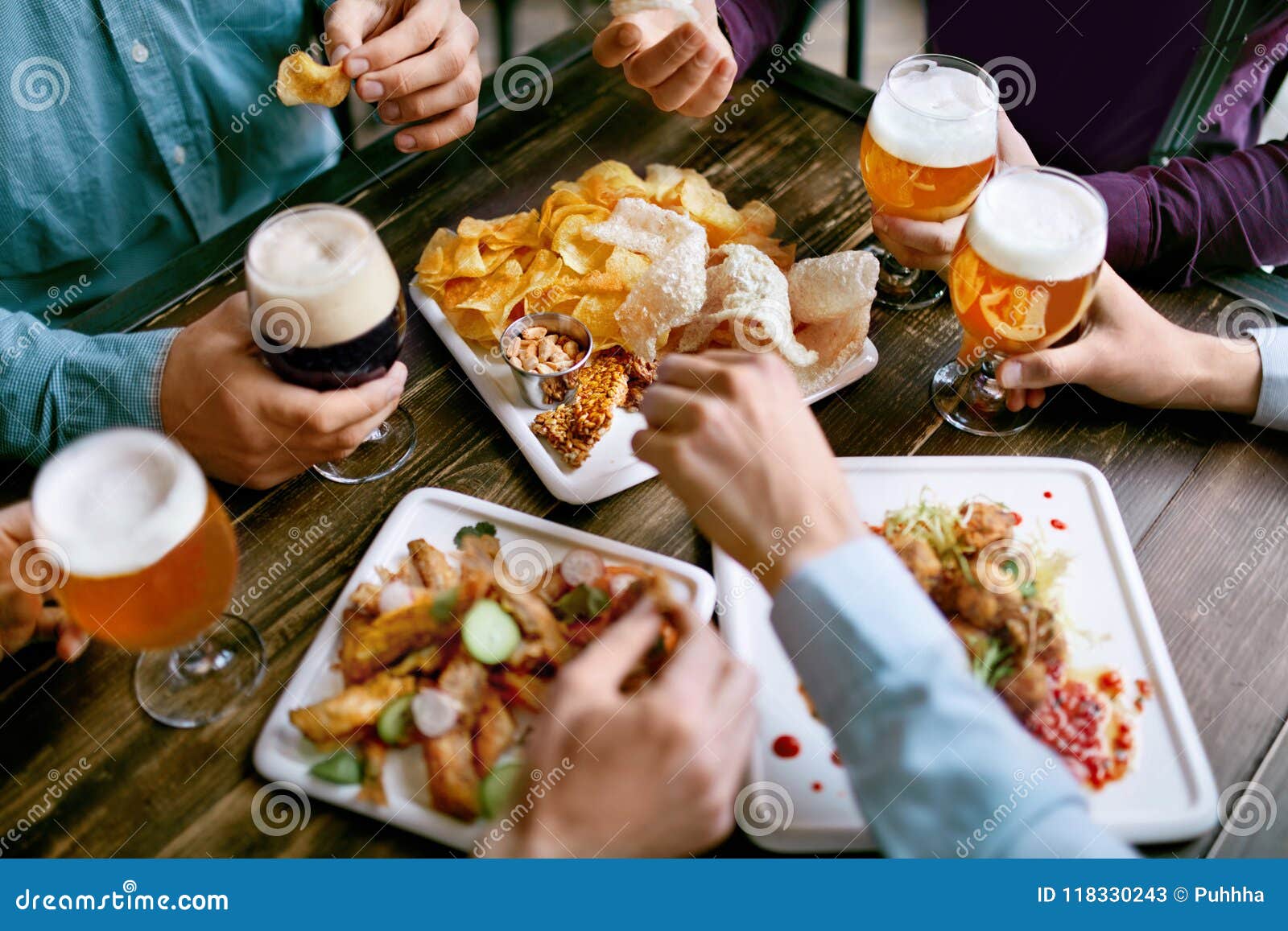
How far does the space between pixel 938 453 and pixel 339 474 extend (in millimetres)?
966

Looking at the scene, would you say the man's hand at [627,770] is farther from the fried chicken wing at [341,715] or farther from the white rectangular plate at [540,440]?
the white rectangular plate at [540,440]

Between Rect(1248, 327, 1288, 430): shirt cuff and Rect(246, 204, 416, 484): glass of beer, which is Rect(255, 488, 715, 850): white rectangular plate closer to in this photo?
Rect(246, 204, 416, 484): glass of beer

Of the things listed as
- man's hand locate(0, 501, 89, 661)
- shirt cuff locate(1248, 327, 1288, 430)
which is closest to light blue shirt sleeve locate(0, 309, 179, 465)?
man's hand locate(0, 501, 89, 661)

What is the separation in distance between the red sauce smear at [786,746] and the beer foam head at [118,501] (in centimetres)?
76

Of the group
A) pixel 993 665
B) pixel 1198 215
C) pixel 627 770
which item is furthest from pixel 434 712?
pixel 1198 215

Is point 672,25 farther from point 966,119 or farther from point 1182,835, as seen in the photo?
point 1182,835


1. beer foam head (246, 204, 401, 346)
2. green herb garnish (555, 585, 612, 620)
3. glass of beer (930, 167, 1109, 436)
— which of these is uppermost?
beer foam head (246, 204, 401, 346)

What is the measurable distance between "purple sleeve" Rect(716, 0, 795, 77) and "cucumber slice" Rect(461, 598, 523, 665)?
4.52ft

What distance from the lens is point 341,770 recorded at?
1180 mm

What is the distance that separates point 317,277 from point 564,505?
0.50 m

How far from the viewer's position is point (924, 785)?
104 centimetres

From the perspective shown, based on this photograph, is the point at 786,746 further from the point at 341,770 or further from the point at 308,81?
the point at 308,81

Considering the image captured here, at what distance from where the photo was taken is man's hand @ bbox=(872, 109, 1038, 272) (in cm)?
165

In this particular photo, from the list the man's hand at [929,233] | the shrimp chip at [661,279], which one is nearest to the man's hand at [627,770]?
the shrimp chip at [661,279]
